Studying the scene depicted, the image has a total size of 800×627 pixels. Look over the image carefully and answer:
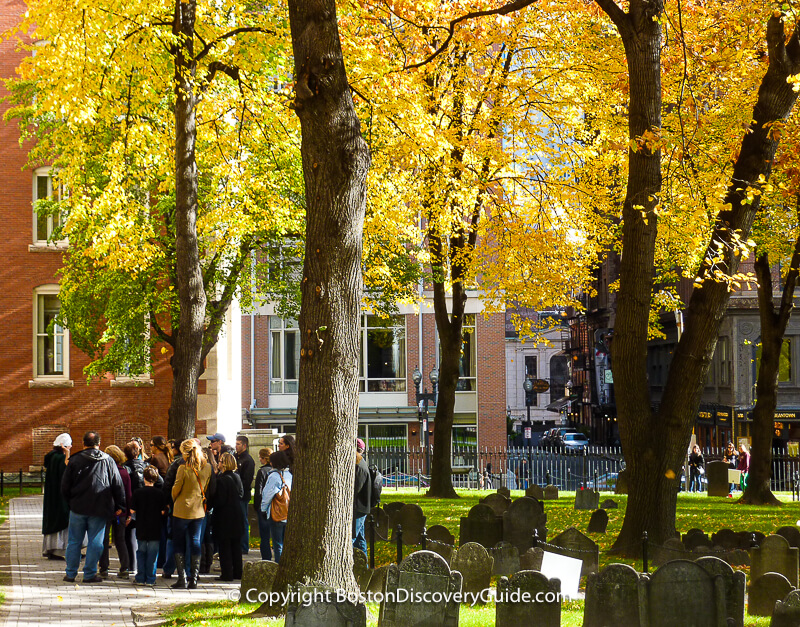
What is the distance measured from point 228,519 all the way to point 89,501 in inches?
71.7

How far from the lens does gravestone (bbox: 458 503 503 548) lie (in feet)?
43.0

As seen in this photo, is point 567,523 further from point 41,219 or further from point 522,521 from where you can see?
point 41,219

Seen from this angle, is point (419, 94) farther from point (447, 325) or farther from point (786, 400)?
point (786, 400)

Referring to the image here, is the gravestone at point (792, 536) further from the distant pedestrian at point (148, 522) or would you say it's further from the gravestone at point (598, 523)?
the distant pedestrian at point (148, 522)

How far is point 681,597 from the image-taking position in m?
7.65

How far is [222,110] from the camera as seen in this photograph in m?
17.2

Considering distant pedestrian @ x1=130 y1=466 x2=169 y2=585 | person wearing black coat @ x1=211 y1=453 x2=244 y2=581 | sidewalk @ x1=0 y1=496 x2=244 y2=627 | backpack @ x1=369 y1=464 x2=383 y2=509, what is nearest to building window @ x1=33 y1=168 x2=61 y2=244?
sidewalk @ x1=0 y1=496 x2=244 y2=627

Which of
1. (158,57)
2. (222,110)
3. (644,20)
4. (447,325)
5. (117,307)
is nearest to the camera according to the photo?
(644,20)

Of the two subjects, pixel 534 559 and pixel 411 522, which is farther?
pixel 411 522

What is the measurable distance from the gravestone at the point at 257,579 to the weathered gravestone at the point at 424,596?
77.0 inches

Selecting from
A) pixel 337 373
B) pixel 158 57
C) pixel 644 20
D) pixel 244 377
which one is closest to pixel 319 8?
pixel 337 373

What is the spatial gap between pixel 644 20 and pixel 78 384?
25.0m

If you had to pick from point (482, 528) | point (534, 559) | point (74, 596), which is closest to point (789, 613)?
point (534, 559)

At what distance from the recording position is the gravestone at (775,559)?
392 inches
